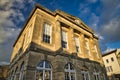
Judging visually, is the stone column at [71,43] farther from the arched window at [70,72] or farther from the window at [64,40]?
the arched window at [70,72]

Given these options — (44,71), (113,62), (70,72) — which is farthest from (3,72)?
(113,62)

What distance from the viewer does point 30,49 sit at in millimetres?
9531

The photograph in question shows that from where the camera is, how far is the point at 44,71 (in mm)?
9750

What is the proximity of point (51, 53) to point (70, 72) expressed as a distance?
329 cm

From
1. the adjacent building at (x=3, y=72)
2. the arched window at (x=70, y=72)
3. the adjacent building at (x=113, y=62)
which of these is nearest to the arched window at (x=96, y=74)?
the arched window at (x=70, y=72)

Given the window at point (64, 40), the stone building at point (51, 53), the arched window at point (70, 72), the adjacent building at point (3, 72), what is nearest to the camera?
the stone building at point (51, 53)

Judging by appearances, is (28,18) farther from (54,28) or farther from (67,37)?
(67,37)

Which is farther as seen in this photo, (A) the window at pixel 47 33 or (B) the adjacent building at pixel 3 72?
(B) the adjacent building at pixel 3 72

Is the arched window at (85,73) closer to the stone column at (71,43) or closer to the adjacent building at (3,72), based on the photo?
the stone column at (71,43)

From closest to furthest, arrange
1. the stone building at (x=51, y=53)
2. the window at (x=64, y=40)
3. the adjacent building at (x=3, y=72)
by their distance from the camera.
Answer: the stone building at (x=51, y=53), the window at (x=64, y=40), the adjacent building at (x=3, y=72)

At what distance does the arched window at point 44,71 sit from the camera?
9.30 metres

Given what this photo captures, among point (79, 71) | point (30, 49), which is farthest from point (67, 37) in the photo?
point (30, 49)

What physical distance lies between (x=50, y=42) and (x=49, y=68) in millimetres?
3265

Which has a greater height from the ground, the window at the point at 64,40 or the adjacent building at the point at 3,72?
the window at the point at 64,40
